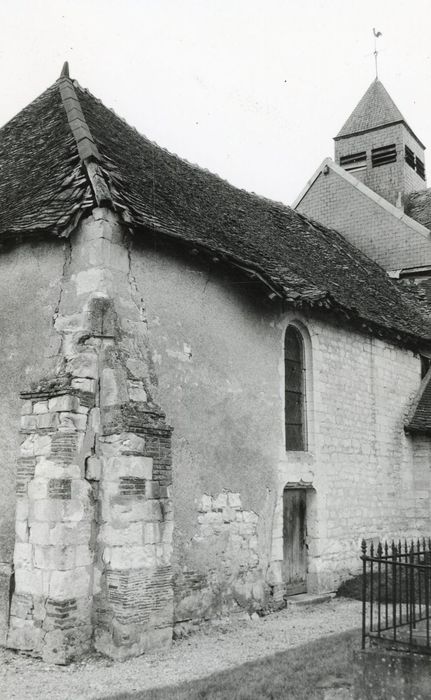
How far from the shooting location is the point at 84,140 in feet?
30.9

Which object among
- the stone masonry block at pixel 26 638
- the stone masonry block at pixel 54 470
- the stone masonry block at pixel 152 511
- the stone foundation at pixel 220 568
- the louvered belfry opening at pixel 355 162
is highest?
the louvered belfry opening at pixel 355 162

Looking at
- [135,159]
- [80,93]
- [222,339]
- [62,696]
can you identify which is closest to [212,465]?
[222,339]

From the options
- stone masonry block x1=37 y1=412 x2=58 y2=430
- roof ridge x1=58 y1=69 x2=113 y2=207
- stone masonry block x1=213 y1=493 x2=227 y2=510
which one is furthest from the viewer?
stone masonry block x1=213 y1=493 x2=227 y2=510

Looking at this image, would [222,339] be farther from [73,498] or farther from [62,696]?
[62,696]

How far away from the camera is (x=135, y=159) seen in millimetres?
10852

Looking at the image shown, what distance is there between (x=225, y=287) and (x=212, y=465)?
2.65 meters

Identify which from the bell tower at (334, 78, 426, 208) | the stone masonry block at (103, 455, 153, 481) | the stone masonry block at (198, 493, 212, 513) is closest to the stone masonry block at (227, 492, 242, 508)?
the stone masonry block at (198, 493, 212, 513)

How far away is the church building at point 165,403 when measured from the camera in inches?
304

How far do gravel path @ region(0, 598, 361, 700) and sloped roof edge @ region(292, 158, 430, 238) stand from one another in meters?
11.2

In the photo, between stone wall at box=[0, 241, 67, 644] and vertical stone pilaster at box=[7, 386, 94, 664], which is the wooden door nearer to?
vertical stone pilaster at box=[7, 386, 94, 664]

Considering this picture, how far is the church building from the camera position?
25.3 feet

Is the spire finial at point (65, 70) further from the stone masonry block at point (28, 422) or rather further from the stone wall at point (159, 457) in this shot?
the stone masonry block at point (28, 422)

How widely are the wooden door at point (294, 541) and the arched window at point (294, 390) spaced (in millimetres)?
868

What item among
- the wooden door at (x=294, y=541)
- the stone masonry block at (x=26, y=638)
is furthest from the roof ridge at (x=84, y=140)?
the wooden door at (x=294, y=541)
